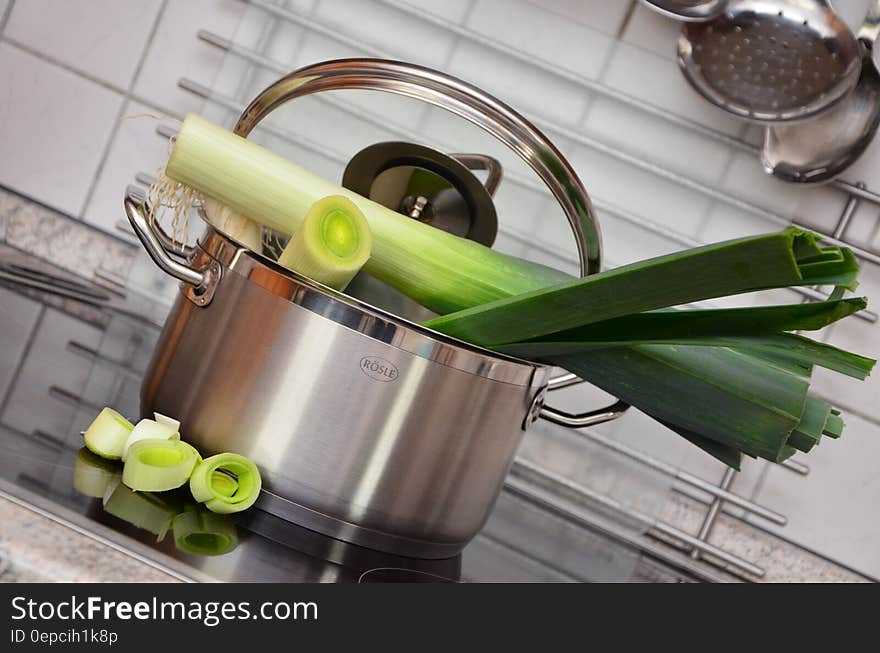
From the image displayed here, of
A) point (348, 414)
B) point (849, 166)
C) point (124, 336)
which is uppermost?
point (849, 166)

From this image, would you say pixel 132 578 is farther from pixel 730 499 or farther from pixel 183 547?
pixel 730 499

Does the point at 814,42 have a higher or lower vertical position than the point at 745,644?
higher

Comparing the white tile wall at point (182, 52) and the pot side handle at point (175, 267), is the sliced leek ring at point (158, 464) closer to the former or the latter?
the pot side handle at point (175, 267)

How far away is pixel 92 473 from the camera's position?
0.52 meters

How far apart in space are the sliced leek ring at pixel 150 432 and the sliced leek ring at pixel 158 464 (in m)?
0.01

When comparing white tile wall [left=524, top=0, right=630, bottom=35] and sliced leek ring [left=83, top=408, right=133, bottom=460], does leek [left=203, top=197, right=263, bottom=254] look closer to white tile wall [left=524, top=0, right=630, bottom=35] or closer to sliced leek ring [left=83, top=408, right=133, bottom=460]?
sliced leek ring [left=83, top=408, right=133, bottom=460]

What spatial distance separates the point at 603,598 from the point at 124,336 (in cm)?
60

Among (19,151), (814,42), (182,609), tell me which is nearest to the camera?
(182,609)

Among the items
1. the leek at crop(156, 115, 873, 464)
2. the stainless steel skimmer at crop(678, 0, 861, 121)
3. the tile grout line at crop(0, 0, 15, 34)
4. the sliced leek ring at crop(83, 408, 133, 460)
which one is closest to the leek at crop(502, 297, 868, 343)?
the leek at crop(156, 115, 873, 464)

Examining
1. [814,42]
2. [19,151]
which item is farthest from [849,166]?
[19,151]

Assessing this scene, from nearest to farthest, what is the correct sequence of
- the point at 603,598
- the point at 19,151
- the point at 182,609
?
the point at 182,609
the point at 603,598
the point at 19,151

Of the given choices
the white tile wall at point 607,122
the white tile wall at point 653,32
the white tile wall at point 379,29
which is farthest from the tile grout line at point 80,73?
the white tile wall at point 653,32

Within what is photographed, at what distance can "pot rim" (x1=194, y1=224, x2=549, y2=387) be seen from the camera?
50 cm

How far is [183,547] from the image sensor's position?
0.45m
